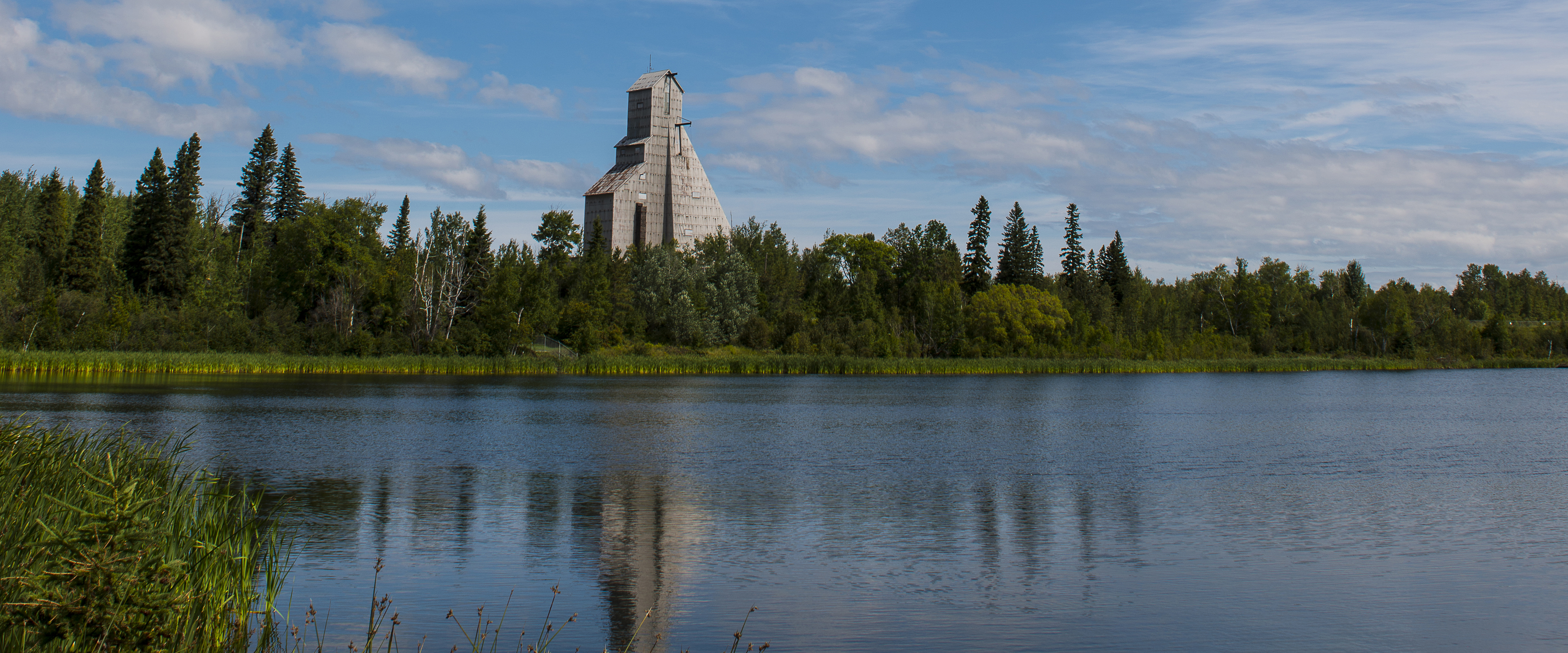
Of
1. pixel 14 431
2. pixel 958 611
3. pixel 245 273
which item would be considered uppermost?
pixel 245 273

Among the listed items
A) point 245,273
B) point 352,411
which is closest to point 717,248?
point 245,273

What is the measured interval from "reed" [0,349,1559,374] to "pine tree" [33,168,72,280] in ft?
61.5

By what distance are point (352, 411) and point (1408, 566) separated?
121 ft

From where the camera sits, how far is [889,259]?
12144 centimetres

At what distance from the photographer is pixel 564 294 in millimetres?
101062

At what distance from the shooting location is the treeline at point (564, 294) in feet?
269

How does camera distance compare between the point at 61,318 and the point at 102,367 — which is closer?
the point at 102,367

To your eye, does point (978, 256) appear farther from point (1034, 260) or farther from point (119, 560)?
point (119, 560)

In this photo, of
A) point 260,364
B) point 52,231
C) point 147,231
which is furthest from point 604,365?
point 52,231

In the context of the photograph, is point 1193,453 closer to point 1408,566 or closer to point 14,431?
point 1408,566

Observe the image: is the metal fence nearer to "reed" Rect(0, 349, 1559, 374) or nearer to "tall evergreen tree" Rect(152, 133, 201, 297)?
"reed" Rect(0, 349, 1559, 374)

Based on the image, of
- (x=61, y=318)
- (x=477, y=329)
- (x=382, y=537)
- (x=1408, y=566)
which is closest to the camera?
(x=1408, y=566)

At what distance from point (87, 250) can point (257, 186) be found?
23.9 m

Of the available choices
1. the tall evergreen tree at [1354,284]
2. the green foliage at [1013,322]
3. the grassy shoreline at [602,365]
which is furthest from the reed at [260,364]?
the tall evergreen tree at [1354,284]
